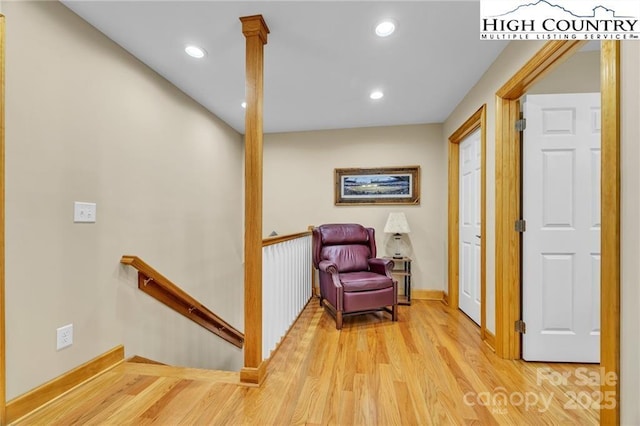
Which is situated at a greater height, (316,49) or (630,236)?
(316,49)

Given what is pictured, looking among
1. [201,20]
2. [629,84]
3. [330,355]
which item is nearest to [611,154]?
[629,84]

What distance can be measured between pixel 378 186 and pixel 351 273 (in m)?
1.36

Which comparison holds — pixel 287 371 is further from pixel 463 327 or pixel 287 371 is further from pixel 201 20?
pixel 201 20

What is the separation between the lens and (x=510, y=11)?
1419mm

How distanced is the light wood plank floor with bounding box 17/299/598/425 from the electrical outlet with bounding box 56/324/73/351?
0.95 feet

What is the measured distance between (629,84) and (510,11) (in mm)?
659

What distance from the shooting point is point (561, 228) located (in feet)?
6.55

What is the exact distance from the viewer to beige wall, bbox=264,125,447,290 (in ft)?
12.3

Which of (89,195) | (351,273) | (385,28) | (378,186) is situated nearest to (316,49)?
(385,28)

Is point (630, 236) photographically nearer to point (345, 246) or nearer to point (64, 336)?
point (345, 246)

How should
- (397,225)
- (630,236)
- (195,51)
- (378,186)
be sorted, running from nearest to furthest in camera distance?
(630,236)
(195,51)
(397,225)
(378,186)

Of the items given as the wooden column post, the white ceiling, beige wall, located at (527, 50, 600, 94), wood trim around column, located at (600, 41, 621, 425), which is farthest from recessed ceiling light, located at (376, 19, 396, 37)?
beige wall, located at (527, 50, 600, 94)

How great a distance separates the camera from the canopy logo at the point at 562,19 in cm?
121

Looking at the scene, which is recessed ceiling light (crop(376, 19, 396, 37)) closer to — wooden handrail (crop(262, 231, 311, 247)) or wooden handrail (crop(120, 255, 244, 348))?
wooden handrail (crop(262, 231, 311, 247))
